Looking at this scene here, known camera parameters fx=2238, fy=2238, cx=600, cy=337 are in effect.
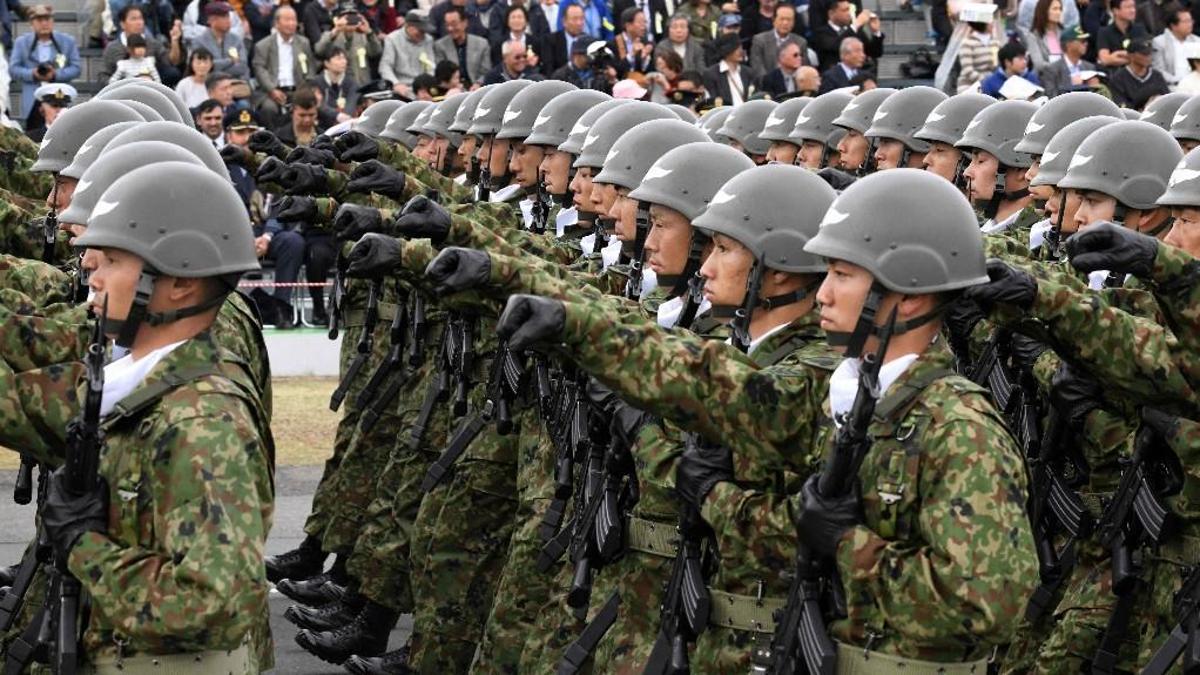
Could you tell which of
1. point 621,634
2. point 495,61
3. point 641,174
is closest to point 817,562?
point 621,634

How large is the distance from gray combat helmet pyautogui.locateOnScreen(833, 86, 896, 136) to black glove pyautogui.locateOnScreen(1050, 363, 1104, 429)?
14.4 ft

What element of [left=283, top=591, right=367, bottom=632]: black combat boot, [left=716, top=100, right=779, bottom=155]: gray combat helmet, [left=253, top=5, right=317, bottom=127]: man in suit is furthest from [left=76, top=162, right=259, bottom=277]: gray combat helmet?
[left=253, top=5, right=317, bottom=127]: man in suit

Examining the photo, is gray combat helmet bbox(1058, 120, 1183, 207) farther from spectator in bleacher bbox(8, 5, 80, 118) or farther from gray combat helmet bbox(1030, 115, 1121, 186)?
spectator in bleacher bbox(8, 5, 80, 118)

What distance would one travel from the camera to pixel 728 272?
20.6ft

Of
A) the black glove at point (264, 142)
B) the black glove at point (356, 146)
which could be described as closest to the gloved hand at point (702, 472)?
the black glove at point (356, 146)

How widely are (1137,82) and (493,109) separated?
1099 cm

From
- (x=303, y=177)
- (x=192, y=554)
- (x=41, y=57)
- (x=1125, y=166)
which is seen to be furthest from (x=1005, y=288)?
(x=41, y=57)

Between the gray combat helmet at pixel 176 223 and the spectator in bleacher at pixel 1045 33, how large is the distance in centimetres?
1667

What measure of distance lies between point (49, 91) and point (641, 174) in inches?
409

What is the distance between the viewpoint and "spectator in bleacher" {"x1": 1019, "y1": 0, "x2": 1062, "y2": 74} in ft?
69.6

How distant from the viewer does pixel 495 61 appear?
860 inches

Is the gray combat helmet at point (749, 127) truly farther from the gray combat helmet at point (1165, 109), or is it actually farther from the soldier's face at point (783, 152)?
the gray combat helmet at point (1165, 109)

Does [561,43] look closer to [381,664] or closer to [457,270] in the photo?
[381,664]

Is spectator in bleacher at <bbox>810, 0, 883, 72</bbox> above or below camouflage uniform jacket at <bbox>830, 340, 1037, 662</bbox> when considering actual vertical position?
below
